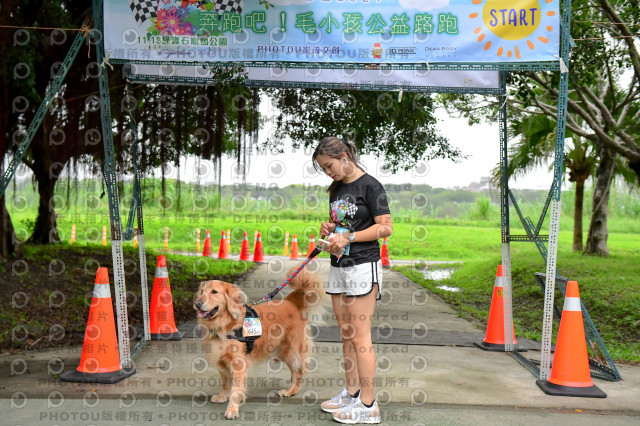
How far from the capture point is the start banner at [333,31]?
5.34 metres

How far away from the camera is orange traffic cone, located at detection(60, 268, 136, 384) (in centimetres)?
517

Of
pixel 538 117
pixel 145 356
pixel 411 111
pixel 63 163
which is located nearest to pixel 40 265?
pixel 63 163

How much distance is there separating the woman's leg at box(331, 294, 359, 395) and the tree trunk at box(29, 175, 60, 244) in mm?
11030

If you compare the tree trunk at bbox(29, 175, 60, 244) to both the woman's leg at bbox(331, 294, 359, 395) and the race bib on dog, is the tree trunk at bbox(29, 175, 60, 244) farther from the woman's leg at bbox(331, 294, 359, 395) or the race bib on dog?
the woman's leg at bbox(331, 294, 359, 395)

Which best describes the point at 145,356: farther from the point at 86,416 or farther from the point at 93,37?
the point at 93,37

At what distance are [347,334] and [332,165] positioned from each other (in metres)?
1.21

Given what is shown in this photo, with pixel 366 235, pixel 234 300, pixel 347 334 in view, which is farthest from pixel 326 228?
pixel 234 300

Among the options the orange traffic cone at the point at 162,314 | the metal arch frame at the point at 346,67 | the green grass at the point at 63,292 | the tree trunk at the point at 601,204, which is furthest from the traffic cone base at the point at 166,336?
the tree trunk at the point at 601,204

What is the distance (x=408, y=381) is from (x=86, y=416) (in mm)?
2663

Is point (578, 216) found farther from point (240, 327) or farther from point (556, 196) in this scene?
point (240, 327)

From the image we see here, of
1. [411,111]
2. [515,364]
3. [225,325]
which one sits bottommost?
[515,364]

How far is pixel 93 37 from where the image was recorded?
5.53 meters

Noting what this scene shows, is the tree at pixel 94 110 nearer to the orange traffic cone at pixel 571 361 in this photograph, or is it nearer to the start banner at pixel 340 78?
the start banner at pixel 340 78

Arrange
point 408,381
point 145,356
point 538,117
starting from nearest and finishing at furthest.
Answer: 1. point 408,381
2. point 145,356
3. point 538,117
